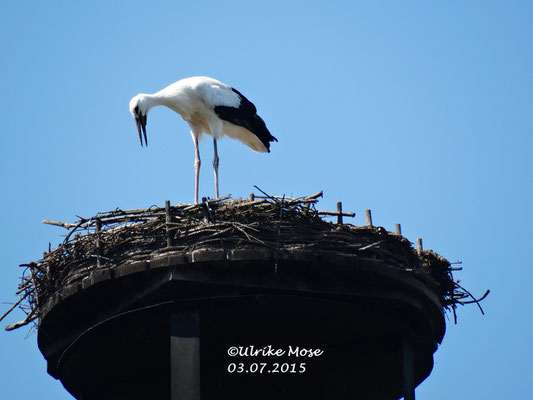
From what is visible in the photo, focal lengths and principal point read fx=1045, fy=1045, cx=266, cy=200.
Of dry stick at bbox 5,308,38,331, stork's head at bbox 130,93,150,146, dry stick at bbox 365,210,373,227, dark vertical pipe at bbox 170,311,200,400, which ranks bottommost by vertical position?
dark vertical pipe at bbox 170,311,200,400

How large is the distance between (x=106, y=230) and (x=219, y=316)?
5.21 feet

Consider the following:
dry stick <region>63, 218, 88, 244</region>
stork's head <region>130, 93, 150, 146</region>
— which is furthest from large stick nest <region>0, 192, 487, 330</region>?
stork's head <region>130, 93, 150, 146</region>

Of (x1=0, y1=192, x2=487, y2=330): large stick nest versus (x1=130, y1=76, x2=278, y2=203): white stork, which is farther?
(x1=130, y1=76, x2=278, y2=203): white stork

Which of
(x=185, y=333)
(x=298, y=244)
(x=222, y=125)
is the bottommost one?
(x=185, y=333)

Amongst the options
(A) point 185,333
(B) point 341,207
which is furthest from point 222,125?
(A) point 185,333

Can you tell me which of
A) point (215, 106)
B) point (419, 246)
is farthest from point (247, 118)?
point (419, 246)

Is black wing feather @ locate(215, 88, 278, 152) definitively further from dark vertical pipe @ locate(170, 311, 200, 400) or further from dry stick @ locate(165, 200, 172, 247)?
dark vertical pipe @ locate(170, 311, 200, 400)

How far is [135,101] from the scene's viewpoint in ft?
47.3

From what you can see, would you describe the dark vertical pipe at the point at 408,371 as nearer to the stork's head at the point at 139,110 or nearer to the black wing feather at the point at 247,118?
the black wing feather at the point at 247,118

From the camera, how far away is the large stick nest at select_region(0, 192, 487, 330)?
11.1 m

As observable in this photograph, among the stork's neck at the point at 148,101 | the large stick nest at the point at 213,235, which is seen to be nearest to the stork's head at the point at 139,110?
the stork's neck at the point at 148,101

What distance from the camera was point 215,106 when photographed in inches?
583

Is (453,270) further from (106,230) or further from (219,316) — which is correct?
(106,230)

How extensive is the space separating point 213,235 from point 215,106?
423 cm
